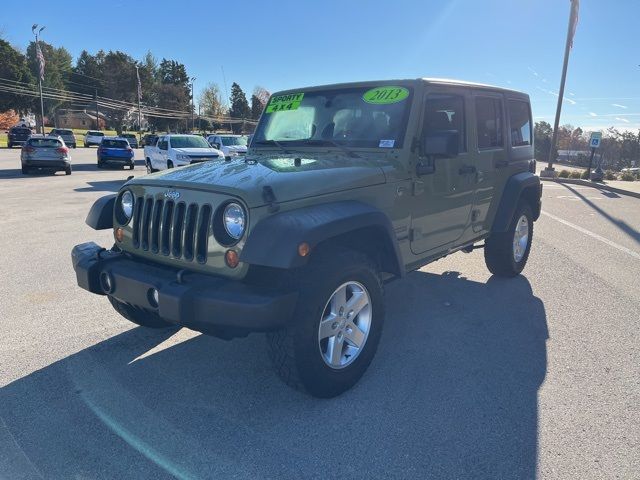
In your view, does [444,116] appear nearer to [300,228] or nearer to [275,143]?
[275,143]

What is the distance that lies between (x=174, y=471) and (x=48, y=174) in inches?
810

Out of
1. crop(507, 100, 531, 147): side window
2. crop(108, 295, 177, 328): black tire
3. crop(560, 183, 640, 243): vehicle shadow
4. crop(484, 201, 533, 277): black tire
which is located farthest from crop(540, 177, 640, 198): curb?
crop(108, 295, 177, 328): black tire

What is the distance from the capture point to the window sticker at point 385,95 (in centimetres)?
394

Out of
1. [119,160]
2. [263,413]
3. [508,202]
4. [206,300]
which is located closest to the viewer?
[206,300]

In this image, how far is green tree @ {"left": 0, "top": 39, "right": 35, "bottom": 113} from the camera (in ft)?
214

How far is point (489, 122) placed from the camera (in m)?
4.94

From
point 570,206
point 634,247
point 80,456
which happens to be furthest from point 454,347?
point 570,206

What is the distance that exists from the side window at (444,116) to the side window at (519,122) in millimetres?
1198

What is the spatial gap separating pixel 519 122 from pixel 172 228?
427 centimetres

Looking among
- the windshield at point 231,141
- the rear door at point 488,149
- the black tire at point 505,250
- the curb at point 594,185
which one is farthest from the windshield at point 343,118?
the windshield at point 231,141

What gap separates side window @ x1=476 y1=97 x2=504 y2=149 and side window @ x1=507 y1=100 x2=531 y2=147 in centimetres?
32

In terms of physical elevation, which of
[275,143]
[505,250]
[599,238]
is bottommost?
[599,238]

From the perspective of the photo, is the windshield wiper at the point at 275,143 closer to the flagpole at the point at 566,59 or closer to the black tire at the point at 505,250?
the black tire at the point at 505,250

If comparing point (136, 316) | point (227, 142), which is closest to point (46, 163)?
point (227, 142)
